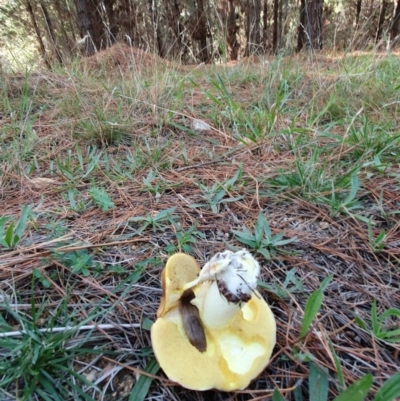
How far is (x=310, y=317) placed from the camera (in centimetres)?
72

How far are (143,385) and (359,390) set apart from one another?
1.35 feet

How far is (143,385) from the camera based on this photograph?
0.65 m

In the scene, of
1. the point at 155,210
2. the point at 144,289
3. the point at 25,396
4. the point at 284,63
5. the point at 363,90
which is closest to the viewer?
the point at 25,396

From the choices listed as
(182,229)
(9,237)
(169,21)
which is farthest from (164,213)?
(169,21)

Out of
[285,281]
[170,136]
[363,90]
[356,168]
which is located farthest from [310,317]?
[363,90]

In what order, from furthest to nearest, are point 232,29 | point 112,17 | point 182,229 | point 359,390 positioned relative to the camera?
point 232,29 < point 112,17 < point 182,229 < point 359,390

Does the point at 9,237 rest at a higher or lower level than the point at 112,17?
lower

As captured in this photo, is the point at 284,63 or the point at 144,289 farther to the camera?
the point at 284,63

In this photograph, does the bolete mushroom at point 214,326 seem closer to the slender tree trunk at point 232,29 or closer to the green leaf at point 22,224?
the green leaf at point 22,224

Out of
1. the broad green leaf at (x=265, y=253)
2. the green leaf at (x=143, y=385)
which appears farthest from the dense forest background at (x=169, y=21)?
the green leaf at (x=143, y=385)

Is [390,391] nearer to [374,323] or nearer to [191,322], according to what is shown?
[374,323]

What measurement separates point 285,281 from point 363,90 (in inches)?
67.2

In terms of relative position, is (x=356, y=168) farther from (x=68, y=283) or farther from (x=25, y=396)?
(x=25, y=396)

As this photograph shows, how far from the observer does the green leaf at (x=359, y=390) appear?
57 cm
